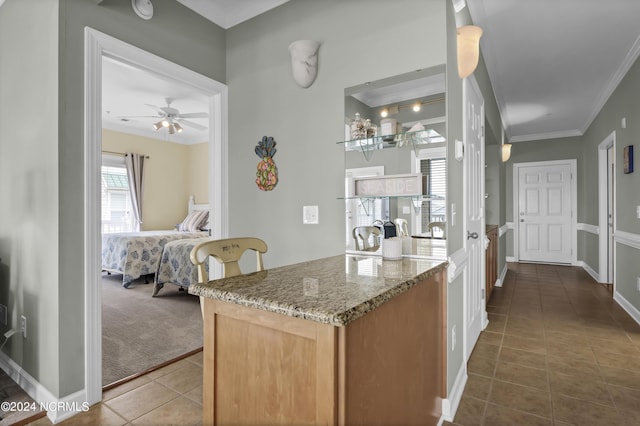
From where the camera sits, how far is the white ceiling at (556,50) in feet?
8.69

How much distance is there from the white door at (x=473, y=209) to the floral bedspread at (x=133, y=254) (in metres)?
3.96

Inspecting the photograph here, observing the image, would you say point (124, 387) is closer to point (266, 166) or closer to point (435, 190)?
point (266, 166)

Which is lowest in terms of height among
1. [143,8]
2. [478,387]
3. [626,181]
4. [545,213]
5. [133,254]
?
[478,387]

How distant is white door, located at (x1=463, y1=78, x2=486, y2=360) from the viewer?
2.38 m

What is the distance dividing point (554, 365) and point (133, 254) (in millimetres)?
4756

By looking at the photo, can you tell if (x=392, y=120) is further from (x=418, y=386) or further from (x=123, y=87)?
(x=123, y=87)

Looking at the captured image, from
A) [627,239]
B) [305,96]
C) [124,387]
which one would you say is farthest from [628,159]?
[124,387]

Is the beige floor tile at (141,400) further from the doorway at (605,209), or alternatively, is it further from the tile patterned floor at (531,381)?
the doorway at (605,209)

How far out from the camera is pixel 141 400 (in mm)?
1968

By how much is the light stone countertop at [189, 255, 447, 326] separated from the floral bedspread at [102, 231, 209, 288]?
3.87 m

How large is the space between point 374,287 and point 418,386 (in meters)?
0.61

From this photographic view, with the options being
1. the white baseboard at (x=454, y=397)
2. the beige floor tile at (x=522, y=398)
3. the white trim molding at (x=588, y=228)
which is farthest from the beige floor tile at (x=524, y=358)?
the white trim molding at (x=588, y=228)

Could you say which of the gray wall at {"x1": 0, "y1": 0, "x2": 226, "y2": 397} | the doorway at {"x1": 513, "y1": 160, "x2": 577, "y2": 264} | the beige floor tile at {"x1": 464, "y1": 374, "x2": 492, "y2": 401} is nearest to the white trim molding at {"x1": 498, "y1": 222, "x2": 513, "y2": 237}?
the doorway at {"x1": 513, "y1": 160, "x2": 577, "y2": 264}

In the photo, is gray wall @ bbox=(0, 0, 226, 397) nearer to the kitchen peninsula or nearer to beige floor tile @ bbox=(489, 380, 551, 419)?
the kitchen peninsula
